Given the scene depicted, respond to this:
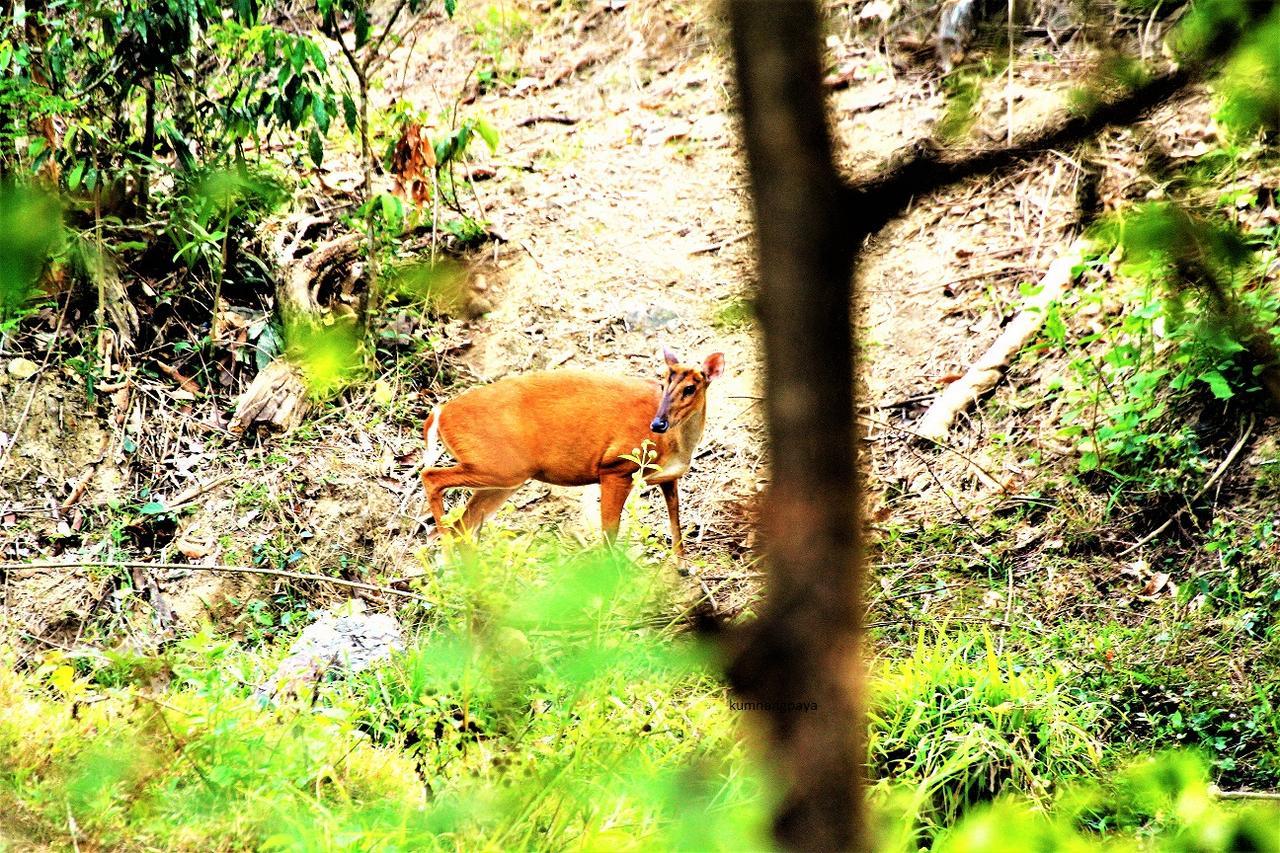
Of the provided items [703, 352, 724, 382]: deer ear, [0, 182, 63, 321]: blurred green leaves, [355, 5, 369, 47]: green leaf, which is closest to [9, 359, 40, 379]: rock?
[355, 5, 369, 47]: green leaf

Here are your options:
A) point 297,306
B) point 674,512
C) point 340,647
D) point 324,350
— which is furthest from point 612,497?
point 324,350

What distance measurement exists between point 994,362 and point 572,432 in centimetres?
236

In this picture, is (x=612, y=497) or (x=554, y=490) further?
(x=554, y=490)

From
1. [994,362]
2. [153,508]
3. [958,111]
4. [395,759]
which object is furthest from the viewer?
[994,362]

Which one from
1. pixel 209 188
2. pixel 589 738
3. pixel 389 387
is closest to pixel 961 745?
pixel 589 738

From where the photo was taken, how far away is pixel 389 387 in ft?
23.0

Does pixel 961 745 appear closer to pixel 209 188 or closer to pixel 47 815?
pixel 47 815

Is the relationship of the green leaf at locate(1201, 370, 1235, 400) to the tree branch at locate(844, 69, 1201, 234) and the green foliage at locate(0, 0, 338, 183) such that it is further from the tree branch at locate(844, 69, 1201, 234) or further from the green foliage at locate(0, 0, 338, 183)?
the tree branch at locate(844, 69, 1201, 234)

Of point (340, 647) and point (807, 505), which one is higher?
point (807, 505)

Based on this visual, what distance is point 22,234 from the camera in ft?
2.19

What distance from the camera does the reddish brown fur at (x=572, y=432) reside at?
5.76 m

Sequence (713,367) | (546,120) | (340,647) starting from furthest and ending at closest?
(546,120) < (713,367) < (340,647)

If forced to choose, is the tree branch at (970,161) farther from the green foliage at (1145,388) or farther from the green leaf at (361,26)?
the green leaf at (361,26)

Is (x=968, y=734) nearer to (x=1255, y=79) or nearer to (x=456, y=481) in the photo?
(x=456, y=481)
